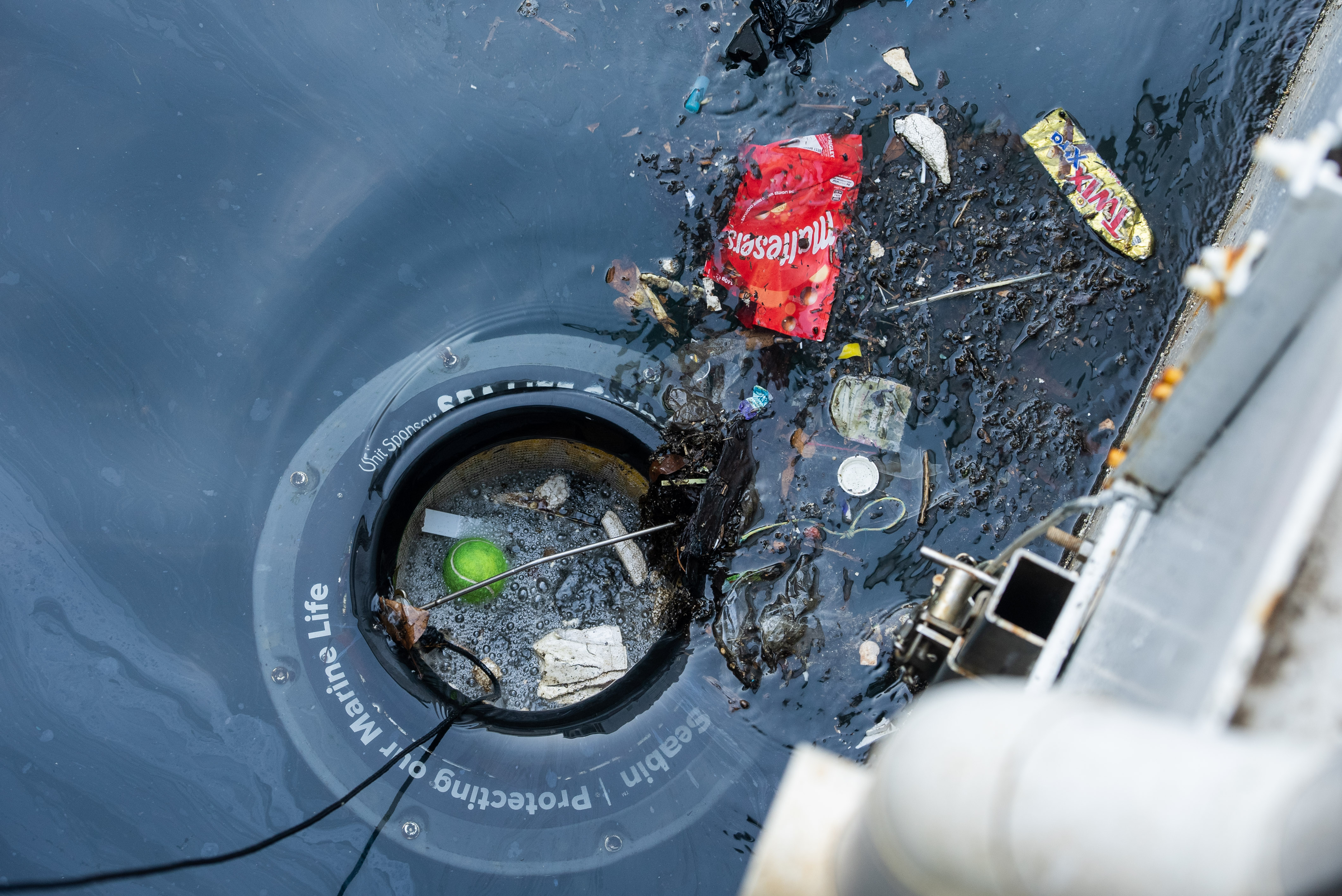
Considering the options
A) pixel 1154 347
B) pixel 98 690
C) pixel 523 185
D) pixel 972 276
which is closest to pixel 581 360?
pixel 523 185

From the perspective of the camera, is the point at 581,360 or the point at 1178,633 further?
the point at 581,360

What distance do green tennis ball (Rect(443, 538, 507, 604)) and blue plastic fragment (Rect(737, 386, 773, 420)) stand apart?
80cm

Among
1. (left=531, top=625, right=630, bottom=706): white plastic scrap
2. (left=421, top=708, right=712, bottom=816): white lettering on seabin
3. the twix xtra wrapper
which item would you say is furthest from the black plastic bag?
(left=421, top=708, right=712, bottom=816): white lettering on seabin

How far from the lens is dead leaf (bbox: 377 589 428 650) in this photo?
1968 mm

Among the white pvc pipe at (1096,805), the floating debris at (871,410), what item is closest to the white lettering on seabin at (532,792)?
the floating debris at (871,410)

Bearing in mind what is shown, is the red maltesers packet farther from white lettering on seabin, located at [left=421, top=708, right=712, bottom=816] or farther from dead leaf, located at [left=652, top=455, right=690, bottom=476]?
white lettering on seabin, located at [left=421, top=708, right=712, bottom=816]

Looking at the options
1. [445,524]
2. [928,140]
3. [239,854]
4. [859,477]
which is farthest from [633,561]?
[928,140]

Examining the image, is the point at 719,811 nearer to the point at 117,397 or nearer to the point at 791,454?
the point at 791,454

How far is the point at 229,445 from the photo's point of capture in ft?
6.10

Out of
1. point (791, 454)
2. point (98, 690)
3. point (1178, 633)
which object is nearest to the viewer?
point (1178, 633)

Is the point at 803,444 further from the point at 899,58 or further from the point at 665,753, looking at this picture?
the point at 899,58

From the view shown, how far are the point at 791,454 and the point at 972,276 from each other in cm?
65

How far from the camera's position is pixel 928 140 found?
6.67ft

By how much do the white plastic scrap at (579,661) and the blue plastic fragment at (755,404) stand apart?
0.73 metres
